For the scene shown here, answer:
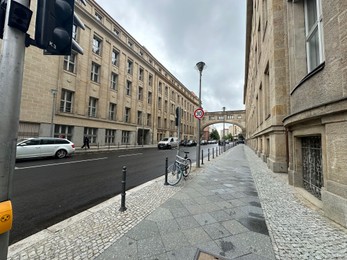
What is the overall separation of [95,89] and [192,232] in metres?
23.4

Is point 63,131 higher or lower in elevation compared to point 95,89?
lower

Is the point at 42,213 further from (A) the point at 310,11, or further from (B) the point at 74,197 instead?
(A) the point at 310,11

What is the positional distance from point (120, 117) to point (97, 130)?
4989mm

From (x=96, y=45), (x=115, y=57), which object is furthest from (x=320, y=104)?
(x=115, y=57)

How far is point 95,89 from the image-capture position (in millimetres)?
22578

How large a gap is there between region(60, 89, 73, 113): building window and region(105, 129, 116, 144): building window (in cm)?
605

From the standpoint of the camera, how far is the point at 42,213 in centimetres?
374

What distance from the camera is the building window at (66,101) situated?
1891cm

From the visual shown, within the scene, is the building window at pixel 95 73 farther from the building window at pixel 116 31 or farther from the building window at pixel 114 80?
the building window at pixel 116 31

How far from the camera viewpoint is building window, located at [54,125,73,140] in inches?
712

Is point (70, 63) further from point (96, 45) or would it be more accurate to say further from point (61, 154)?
point (61, 154)

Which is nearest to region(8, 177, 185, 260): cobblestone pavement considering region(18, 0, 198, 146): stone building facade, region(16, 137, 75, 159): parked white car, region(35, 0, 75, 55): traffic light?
region(35, 0, 75, 55): traffic light

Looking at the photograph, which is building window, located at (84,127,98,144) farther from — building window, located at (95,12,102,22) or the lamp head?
the lamp head

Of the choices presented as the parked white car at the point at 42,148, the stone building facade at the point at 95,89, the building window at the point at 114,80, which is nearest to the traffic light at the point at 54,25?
the parked white car at the point at 42,148
